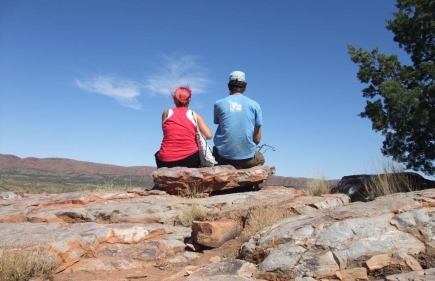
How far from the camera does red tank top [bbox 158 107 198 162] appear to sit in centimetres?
814

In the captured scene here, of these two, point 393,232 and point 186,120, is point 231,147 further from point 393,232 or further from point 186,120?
point 393,232

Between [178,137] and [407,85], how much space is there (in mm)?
7658

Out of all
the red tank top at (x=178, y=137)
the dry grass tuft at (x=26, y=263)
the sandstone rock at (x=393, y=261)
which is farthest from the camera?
the red tank top at (x=178, y=137)

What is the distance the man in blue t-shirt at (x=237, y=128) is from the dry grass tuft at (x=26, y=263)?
4.29 meters

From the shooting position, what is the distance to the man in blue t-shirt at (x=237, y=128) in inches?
311

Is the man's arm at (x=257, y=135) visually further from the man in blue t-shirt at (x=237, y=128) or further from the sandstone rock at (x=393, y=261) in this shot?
the sandstone rock at (x=393, y=261)

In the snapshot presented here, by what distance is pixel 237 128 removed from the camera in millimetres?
7879

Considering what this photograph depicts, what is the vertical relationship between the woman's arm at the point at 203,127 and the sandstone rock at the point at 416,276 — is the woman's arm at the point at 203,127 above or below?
above

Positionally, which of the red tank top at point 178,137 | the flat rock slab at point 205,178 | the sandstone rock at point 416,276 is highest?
the red tank top at point 178,137

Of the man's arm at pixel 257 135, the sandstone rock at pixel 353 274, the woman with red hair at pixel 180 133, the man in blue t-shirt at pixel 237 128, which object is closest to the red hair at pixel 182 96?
the woman with red hair at pixel 180 133

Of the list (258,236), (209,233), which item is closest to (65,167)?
(209,233)

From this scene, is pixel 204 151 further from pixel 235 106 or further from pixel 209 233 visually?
pixel 209 233

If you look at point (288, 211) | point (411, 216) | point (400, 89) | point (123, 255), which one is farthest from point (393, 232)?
point (400, 89)

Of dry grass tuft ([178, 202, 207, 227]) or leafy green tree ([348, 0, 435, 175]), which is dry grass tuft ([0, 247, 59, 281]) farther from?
leafy green tree ([348, 0, 435, 175])
